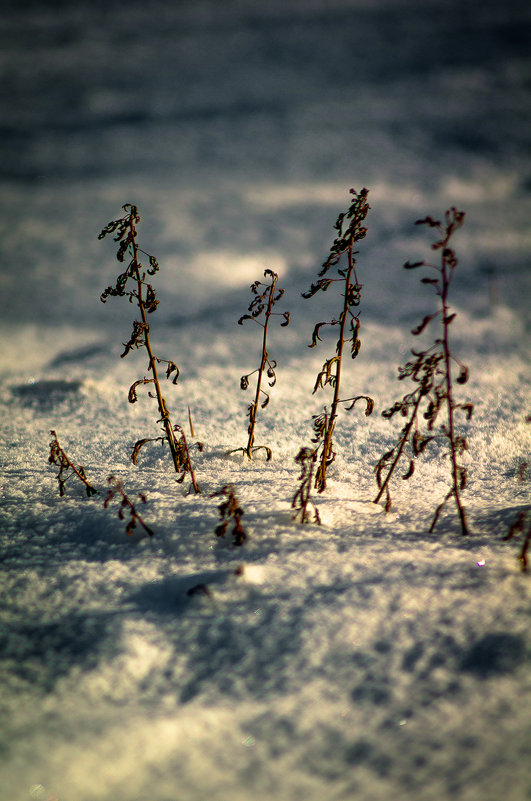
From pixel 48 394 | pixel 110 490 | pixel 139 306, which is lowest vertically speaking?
pixel 110 490

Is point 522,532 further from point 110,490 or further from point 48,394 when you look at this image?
point 48,394

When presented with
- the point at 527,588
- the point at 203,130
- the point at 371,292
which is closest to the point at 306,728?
the point at 527,588

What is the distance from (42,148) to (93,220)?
1703mm

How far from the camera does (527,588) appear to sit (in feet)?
5.07

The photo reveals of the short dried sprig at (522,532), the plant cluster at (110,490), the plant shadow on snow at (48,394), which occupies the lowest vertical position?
the short dried sprig at (522,532)

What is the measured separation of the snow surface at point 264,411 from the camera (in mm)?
1230

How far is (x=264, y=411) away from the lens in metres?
3.30

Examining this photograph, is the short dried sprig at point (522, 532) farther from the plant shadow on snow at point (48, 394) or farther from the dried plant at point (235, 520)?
the plant shadow on snow at point (48, 394)

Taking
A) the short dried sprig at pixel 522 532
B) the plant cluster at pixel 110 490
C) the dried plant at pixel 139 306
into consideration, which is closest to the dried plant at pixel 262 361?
the dried plant at pixel 139 306

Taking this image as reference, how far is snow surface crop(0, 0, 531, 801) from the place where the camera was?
1230 mm

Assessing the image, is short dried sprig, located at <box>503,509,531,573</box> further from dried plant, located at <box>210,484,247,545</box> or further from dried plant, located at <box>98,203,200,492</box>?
dried plant, located at <box>98,203,200,492</box>

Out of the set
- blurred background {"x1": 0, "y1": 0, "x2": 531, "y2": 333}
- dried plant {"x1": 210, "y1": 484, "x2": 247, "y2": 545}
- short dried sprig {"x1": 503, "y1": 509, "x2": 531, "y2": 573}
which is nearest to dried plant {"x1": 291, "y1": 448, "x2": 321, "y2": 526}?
dried plant {"x1": 210, "y1": 484, "x2": 247, "y2": 545}

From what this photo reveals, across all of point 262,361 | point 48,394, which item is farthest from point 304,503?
point 48,394

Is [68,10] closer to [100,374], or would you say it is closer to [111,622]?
[100,374]
